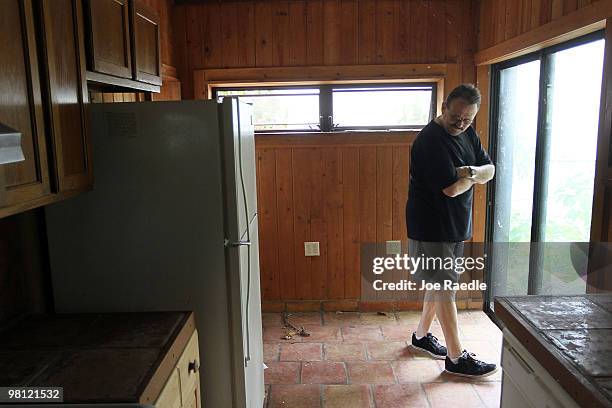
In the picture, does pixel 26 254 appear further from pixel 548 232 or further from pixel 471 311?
pixel 471 311

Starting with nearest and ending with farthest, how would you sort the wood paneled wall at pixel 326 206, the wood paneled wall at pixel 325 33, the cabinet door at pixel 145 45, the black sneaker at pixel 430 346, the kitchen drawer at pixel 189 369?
the kitchen drawer at pixel 189 369 < the cabinet door at pixel 145 45 < the black sneaker at pixel 430 346 < the wood paneled wall at pixel 325 33 < the wood paneled wall at pixel 326 206

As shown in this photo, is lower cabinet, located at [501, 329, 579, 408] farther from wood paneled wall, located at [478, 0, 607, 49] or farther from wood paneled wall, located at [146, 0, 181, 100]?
wood paneled wall, located at [146, 0, 181, 100]

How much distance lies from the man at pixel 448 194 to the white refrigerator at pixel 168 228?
3.75 feet

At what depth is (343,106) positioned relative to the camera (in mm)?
3539

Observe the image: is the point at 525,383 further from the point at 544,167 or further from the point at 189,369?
the point at 544,167

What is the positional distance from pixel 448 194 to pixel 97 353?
1.81 m

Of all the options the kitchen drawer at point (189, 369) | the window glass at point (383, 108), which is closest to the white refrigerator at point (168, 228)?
the kitchen drawer at point (189, 369)

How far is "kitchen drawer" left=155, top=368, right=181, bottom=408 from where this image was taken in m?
1.31

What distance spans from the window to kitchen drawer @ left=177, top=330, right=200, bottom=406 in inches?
85.0

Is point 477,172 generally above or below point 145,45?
below

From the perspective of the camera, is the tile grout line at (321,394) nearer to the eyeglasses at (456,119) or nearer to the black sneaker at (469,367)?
the black sneaker at (469,367)

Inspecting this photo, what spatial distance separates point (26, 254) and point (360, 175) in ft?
7.54

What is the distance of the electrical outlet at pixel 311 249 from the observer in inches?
142

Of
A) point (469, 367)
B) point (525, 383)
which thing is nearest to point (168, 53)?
point (469, 367)
